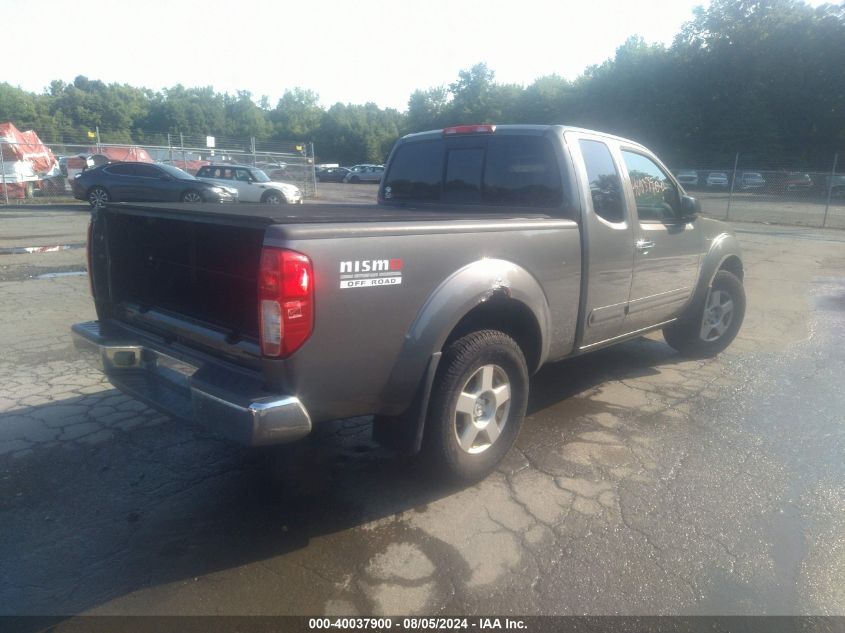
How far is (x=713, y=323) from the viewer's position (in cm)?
614

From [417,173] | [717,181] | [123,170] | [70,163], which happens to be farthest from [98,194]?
[717,181]

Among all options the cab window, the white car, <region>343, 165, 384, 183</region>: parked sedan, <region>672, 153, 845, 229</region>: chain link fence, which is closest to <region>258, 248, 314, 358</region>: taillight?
the cab window

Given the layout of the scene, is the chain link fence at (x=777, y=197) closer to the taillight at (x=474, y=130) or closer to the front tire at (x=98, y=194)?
the front tire at (x=98, y=194)

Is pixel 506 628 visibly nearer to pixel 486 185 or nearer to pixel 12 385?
pixel 486 185

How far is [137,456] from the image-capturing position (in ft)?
12.7

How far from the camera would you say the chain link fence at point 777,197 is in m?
24.2

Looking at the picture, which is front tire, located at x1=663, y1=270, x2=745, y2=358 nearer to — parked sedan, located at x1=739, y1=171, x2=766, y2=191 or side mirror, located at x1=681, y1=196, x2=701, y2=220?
side mirror, located at x1=681, y1=196, x2=701, y2=220

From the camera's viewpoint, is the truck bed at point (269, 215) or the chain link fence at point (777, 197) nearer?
the truck bed at point (269, 215)

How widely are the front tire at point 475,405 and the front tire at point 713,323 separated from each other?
8.81ft

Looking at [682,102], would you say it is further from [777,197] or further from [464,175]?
[464,175]

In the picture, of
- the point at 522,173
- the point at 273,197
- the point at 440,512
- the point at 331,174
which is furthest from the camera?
the point at 331,174

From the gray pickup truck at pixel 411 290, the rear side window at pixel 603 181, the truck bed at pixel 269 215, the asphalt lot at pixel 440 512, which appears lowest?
the asphalt lot at pixel 440 512

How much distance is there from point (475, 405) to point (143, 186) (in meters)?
17.3

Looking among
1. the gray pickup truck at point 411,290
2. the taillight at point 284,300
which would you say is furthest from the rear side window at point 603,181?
the taillight at point 284,300
